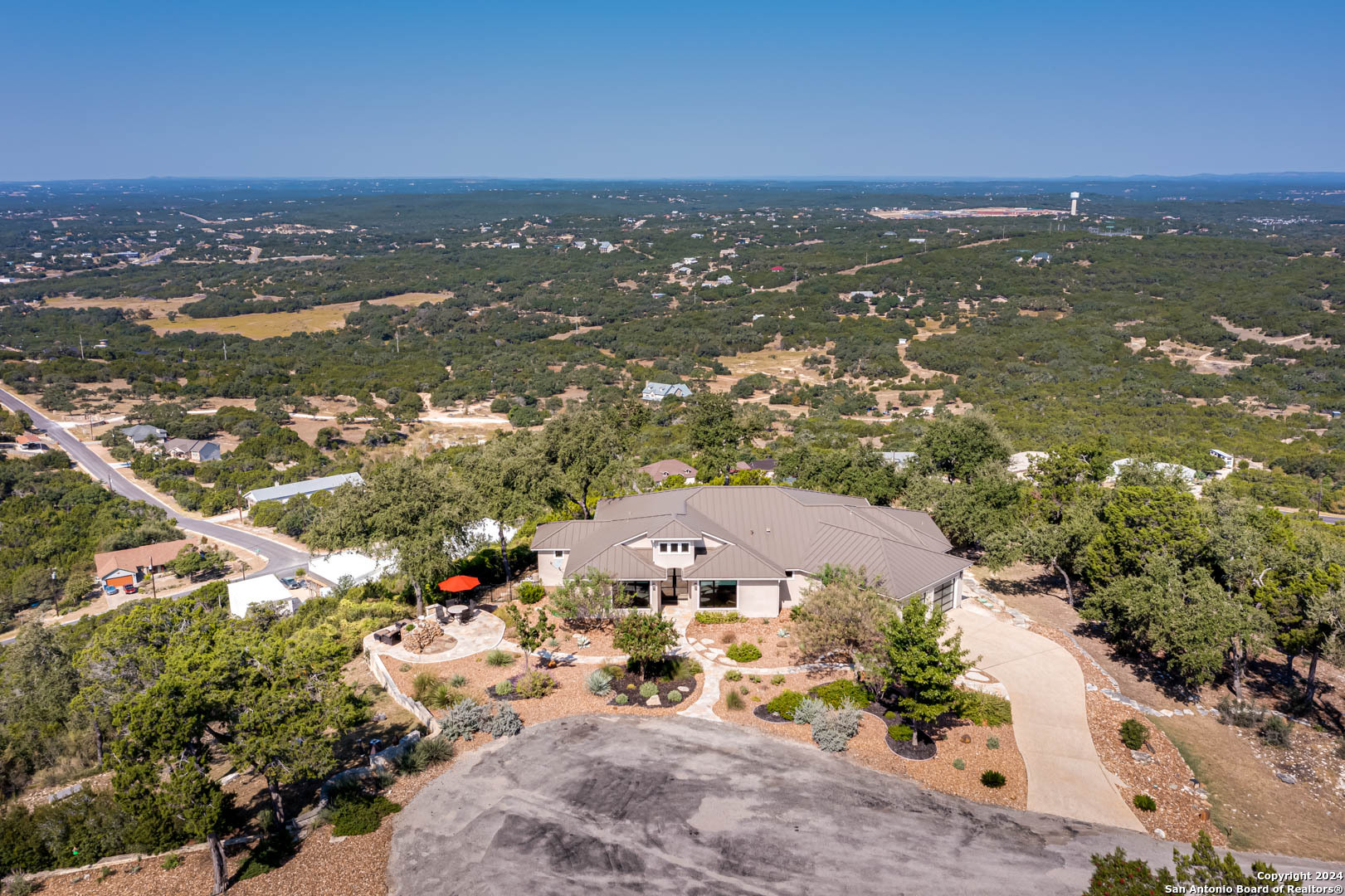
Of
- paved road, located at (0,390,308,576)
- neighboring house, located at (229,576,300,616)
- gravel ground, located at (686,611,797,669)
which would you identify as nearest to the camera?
gravel ground, located at (686,611,797,669)

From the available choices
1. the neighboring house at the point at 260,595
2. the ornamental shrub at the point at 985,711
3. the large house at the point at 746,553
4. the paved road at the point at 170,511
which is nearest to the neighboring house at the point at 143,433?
the paved road at the point at 170,511

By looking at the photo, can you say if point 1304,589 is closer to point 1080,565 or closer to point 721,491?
point 1080,565

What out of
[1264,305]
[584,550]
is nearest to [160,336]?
[584,550]

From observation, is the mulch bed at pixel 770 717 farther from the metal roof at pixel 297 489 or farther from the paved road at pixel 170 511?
the metal roof at pixel 297 489

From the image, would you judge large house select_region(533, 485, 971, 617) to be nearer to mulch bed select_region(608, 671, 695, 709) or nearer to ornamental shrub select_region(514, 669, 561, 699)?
mulch bed select_region(608, 671, 695, 709)

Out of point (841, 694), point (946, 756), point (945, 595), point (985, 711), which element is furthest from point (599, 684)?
point (945, 595)

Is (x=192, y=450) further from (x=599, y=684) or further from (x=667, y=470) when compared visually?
(x=599, y=684)

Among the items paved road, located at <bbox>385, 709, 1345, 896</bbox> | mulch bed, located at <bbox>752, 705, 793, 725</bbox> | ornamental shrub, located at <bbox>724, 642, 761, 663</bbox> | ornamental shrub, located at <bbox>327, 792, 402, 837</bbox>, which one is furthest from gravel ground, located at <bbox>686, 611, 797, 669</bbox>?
ornamental shrub, located at <bbox>327, 792, 402, 837</bbox>
